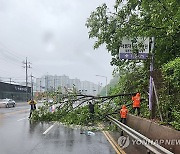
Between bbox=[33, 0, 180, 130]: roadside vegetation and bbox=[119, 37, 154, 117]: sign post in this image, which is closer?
bbox=[33, 0, 180, 130]: roadside vegetation

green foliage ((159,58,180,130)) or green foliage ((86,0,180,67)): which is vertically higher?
green foliage ((86,0,180,67))

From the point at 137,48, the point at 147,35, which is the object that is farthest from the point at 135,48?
the point at 147,35

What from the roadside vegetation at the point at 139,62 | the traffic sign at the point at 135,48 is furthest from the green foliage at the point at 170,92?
the traffic sign at the point at 135,48

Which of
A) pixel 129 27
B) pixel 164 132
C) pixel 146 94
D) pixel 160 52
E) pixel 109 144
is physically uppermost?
pixel 129 27

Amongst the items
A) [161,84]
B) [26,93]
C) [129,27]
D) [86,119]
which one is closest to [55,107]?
[86,119]

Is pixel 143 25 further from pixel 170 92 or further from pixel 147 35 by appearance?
pixel 170 92

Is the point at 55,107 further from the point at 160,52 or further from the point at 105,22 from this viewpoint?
the point at 160,52

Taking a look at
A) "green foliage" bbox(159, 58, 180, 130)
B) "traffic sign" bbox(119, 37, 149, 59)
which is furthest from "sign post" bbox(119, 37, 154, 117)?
"green foliage" bbox(159, 58, 180, 130)

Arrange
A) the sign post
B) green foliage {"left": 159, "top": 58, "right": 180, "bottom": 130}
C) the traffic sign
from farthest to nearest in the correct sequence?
1. the traffic sign
2. the sign post
3. green foliage {"left": 159, "top": 58, "right": 180, "bottom": 130}

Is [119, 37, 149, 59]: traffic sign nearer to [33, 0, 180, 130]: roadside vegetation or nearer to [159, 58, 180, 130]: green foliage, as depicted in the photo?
[33, 0, 180, 130]: roadside vegetation

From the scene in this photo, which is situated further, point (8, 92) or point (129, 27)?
point (8, 92)

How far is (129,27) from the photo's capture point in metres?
16.3

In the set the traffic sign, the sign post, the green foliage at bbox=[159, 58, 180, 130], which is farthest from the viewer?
the traffic sign

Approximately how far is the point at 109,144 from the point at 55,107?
11114 millimetres
